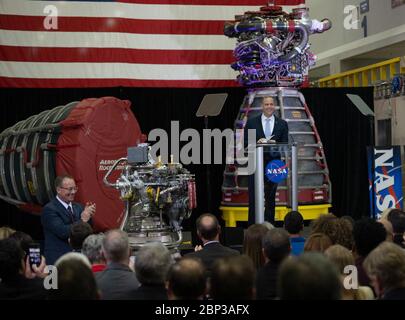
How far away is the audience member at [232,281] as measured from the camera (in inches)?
124

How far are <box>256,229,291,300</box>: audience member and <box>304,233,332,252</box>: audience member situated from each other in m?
0.38

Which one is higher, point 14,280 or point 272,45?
point 272,45

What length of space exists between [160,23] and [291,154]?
4.46m

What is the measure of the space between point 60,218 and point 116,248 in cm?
294

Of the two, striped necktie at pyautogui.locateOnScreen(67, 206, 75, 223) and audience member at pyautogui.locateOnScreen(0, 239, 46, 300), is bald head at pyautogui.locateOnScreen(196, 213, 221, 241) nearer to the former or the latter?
audience member at pyautogui.locateOnScreen(0, 239, 46, 300)

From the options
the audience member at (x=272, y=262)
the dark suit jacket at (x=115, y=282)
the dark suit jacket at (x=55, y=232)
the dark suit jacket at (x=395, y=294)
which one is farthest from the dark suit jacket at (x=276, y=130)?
the dark suit jacket at (x=395, y=294)

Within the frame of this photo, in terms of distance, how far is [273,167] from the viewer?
337 inches

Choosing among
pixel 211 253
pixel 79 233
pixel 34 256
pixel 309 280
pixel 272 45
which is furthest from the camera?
pixel 272 45

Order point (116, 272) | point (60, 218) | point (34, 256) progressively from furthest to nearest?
point (60, 218) → point (34, 256) → point (116, 272)

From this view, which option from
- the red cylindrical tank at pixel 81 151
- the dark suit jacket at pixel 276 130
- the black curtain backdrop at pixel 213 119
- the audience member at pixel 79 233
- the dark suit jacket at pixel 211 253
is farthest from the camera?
the black curtain backdrop at pixel 213 119

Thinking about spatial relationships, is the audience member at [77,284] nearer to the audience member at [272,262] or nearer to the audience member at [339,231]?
the audience member at [272,262]

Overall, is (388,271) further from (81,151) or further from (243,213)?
(243,213)

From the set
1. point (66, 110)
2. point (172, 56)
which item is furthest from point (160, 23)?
point (66, 110)

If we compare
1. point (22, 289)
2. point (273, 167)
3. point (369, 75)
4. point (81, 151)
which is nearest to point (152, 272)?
point (22, 289)
